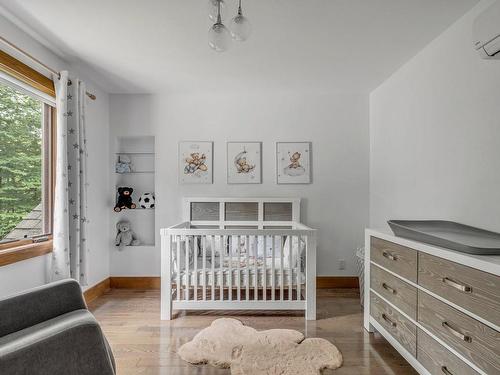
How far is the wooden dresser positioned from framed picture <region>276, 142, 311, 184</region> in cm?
145

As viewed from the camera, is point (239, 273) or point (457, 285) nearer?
point (457, 285)

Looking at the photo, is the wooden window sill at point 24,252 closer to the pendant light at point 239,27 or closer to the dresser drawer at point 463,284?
the pendant light at point 239,27

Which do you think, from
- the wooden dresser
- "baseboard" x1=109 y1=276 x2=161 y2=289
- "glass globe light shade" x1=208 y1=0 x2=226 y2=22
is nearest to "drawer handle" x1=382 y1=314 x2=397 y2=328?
the wooden dresser

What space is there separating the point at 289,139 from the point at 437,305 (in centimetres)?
246

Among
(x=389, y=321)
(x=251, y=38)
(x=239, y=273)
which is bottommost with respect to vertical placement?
(x=389, y=321)

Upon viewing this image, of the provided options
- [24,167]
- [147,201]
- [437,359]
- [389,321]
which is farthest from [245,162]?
[437,359]

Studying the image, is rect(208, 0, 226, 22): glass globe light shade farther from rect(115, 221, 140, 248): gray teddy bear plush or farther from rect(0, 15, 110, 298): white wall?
rect(115, 221, 140, 248): gray teddy bear plush

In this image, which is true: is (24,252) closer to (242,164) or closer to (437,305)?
(242,164)

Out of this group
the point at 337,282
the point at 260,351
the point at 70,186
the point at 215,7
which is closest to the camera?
the point at 215,7

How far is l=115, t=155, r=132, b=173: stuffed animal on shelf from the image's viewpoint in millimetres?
3846

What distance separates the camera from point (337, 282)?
380 cm

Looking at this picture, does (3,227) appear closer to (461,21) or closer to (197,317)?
(197,317)

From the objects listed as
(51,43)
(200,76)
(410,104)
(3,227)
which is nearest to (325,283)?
(410,104)

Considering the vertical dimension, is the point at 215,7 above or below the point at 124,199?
above
